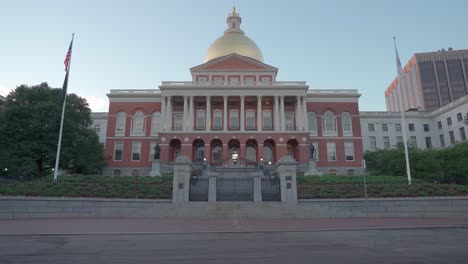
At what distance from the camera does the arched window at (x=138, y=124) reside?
50.5 m

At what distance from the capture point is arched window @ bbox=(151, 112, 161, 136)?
5034 centimetres

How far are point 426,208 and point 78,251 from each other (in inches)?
734

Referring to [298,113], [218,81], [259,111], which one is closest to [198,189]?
[259,111]

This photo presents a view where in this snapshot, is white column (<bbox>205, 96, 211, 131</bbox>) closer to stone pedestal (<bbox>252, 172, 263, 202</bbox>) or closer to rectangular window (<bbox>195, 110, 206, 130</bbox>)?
rectangular window (<bbox>195, 110, 206, 130</bbox>)

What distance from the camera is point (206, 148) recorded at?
151 ft

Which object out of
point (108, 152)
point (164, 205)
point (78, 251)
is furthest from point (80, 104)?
point (78, 251)

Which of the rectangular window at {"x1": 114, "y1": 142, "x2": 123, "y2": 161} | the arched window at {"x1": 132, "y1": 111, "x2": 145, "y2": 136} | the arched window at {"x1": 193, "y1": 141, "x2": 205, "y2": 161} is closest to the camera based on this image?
the arched window at {"x1": 193, "y1": 141, "x2": 205, "y2": 161}

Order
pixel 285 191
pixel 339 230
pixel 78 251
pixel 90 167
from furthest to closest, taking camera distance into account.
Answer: pixel 90 167 < pixel 285 191 < pixel 339 230 < pixel 78 251

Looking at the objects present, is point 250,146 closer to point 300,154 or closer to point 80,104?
point 300,154

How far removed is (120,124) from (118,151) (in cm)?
457

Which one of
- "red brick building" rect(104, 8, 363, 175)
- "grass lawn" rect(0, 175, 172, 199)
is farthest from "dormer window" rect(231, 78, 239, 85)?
"grass lawn" rect(0, 175, 172, 199)

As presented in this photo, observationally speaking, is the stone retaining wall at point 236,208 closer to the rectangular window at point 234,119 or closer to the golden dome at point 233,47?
the rectangular window at point 234,119

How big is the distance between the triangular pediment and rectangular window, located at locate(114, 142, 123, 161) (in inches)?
692

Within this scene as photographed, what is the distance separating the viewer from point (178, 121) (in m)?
50.4
